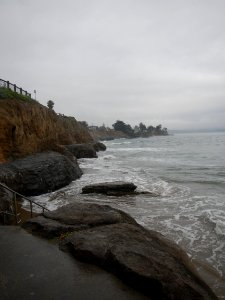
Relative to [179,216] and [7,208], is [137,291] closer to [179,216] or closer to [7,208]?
[7,208]

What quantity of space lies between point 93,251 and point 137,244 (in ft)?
3.00

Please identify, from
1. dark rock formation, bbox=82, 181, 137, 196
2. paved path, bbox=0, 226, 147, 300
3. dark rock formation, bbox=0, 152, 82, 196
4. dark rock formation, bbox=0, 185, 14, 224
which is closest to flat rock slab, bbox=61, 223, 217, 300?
paved path, bbox=0, 226, 147, 300

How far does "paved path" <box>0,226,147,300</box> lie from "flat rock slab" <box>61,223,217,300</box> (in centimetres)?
19

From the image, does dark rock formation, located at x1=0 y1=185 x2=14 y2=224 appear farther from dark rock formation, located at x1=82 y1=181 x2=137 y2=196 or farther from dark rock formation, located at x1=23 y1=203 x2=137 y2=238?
dark rock formation, located at x1=82 y1=181 x2=137 y2=196

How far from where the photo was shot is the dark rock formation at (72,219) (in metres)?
6.70

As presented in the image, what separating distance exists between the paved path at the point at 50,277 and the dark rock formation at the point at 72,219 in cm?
75

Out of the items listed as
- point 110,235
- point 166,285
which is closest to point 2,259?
point 110,235

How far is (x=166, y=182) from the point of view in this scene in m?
19.4

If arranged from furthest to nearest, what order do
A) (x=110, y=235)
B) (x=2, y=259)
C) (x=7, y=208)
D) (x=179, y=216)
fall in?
(x=179, y=216), (x=7, y=208), (x=110, y=235), (x=2, y=259)

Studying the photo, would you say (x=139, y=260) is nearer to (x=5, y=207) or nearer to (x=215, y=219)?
(x=5, y=207)

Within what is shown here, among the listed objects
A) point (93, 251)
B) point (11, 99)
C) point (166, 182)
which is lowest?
point (166, 182)

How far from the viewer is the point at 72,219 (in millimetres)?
7203

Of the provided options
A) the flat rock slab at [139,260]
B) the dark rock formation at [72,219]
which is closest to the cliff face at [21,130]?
the dark rock formation at [72,219]

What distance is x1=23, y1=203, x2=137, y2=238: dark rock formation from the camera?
6.70 meters
